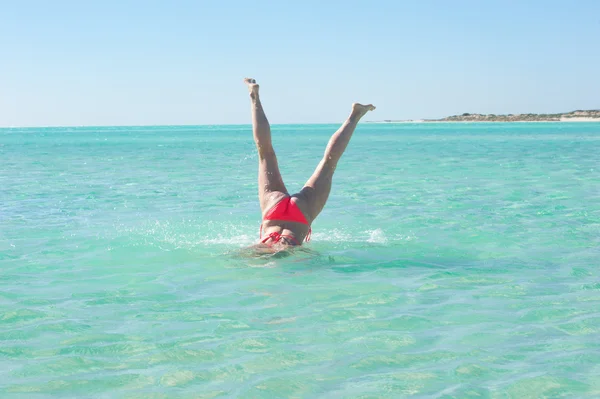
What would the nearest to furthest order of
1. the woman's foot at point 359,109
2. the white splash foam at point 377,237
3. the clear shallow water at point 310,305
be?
A: the clear shallow water at point 310,305 → the white splash foam at point 377,237 → the woman's foot at point 359,109

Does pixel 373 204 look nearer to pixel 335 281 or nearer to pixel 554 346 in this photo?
pixel 335 281

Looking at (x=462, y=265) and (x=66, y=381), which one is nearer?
(x=66, y=381)

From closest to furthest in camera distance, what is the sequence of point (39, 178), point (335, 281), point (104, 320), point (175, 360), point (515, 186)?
point (175, 360) → point (104, 320) → point (335, 281) → point (515, 186) → point (39, 178)

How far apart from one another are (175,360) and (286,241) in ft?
12.1

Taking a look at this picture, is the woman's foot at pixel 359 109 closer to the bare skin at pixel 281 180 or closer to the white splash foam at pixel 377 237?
the bare skin at pixel 281 180

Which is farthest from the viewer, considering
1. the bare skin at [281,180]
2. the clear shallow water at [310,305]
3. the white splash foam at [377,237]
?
the white splash foam at [377,237]

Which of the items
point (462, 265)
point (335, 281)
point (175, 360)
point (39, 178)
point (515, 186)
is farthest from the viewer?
point (39, 178)

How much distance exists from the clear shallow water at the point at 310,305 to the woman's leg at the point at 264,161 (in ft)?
2.91

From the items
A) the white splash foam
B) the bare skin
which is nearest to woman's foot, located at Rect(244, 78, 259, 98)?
the bare skin

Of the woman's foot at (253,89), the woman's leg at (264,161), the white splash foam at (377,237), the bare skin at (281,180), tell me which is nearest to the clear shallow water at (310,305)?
the white splash foam at (377,237)

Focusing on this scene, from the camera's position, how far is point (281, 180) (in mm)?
9164

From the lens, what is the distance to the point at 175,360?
4883 mm

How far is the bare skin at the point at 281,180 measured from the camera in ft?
28.3

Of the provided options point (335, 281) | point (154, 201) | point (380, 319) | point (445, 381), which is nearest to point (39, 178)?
point (154, 201)
